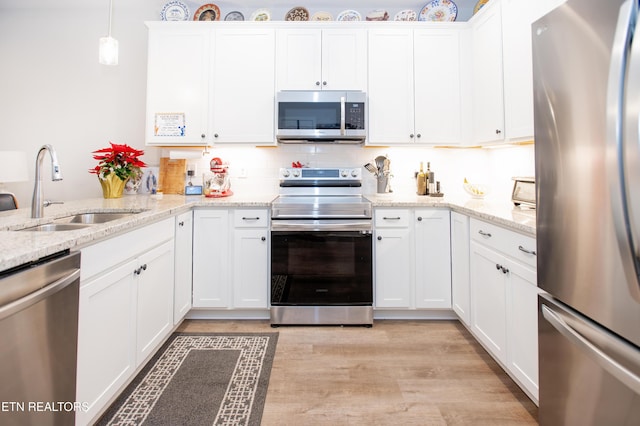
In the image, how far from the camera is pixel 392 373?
1.82 meters

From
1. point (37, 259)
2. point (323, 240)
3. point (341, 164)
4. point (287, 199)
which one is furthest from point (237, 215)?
point (37, 259)

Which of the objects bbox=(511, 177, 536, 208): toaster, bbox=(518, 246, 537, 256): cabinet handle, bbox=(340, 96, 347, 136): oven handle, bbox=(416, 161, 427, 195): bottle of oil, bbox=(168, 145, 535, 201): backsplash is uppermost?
bbox=(340, 96, 347, 136): oven handle

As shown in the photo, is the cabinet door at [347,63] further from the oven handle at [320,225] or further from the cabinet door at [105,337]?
the cabinet door at [105,337]

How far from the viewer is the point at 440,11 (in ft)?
9.32

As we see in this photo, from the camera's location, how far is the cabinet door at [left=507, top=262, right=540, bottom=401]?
143 centimetres

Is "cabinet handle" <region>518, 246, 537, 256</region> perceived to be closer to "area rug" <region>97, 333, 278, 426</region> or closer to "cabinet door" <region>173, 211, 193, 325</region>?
"area rug" <region>97, 333, 278, 426</region>

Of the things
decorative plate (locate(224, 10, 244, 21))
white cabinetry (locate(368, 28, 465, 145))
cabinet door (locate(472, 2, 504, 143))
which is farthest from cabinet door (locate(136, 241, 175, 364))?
cabinet door (locate(472, 2, 504, 143))

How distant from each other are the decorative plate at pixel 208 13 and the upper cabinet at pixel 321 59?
664mm

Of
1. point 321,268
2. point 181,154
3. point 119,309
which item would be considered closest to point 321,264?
point 321,268

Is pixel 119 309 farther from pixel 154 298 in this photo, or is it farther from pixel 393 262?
pixel 393 262

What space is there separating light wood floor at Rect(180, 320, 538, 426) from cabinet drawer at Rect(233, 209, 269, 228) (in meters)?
0.78

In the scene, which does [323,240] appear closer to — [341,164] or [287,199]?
[287,199]

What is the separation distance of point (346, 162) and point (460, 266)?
138 cm

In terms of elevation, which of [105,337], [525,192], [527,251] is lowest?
[105,337]
